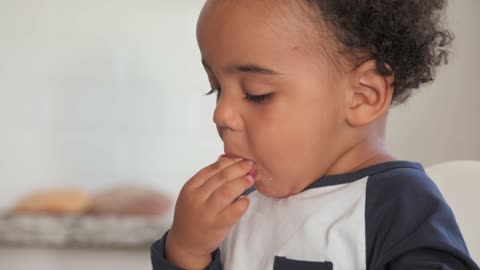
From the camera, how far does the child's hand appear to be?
0.85 metres

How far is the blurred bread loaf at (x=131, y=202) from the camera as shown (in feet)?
8.34

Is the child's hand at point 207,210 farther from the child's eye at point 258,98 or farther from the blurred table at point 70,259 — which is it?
the blurred table at point 70,259

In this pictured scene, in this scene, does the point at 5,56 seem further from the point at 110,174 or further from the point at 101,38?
the point at 110,174

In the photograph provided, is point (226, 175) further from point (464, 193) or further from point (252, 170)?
point (464, 193)

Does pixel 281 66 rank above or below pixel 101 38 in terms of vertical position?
below

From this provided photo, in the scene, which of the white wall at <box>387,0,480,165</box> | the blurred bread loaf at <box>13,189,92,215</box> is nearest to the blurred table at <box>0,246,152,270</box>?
the blurred bread loaf at <box>13,189,92,215</box>

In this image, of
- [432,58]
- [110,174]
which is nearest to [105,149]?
[110,174]

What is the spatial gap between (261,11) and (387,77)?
193 mm

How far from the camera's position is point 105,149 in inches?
100

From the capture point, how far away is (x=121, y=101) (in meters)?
2.57

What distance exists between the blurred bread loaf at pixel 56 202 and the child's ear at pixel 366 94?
1840mm

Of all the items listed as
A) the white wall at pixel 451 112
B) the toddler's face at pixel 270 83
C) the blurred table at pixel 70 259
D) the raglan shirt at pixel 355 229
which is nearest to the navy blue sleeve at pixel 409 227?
the raglan shirt at pixel 355 229

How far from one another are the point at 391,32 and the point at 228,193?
0.99ft

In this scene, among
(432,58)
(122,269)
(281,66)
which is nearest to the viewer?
(281,66)
